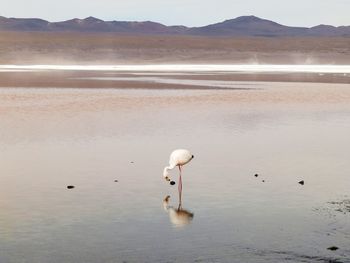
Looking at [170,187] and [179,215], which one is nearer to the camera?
[179,215]

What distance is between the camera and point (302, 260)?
9.45 m

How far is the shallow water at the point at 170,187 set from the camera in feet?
33.2

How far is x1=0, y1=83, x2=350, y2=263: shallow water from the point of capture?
10133 mm

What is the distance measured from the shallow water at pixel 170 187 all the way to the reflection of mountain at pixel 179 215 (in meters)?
0.11

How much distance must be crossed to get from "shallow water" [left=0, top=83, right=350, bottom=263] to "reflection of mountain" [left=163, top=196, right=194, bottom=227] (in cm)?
11

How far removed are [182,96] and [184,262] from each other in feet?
98.7

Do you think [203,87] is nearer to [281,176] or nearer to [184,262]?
[281,176]

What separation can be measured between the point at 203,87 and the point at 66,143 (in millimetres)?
27269

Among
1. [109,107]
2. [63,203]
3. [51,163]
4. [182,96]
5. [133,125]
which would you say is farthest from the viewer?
[182,96]

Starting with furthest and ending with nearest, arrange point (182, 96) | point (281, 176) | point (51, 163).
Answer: point (182, 96), point (51, 163), point (281, 176)

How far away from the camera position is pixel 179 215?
1200cm

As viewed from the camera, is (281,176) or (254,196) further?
(281,176)

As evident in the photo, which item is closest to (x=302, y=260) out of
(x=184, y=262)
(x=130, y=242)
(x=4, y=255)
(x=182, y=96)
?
(x=184, y=262)

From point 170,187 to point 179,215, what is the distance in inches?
94.5
